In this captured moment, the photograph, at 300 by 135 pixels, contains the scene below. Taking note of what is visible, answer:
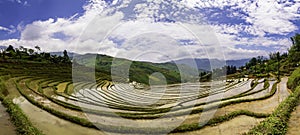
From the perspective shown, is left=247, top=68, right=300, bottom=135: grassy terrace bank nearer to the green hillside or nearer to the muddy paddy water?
the muddy paddy water

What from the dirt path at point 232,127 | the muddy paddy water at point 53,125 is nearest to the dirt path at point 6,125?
the muddy paddy water at point 53,125

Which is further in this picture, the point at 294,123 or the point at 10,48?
the point at 10,48

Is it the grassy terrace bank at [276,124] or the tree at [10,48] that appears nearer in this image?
→ the grassy terrace bank at [276,124]

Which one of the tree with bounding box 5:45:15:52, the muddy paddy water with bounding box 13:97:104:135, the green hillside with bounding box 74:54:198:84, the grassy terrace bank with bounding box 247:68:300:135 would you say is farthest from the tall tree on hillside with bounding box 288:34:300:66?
the tree with bounding box 5:45:15:52

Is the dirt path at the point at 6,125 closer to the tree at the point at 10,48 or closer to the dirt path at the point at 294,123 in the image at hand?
the dirt path at the point at 294,123

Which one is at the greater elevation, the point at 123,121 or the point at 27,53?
the point at 27,53

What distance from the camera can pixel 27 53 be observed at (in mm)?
67250

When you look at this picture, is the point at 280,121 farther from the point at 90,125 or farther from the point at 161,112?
the point at 90,125

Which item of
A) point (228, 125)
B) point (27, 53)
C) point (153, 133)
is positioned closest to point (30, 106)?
point (153, 133)

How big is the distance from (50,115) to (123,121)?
352 cm

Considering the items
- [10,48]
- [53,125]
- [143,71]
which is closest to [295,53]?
[53,125]

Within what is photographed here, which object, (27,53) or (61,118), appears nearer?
(61,118)

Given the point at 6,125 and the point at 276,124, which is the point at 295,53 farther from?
the point at 6,125

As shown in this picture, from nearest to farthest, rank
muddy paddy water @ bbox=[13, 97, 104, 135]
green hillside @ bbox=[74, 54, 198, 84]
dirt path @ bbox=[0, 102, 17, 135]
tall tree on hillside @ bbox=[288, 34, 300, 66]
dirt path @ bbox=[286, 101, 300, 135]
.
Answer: dirt path @ bbox=[0, 102, 17, 135], dirt path @ bbox=[286, 101, 300, 135], muddy paddy water @ bbox=[13, 97, 104, 135], tall tree on hillside @ bbox=[288, 34, 300, 66], green hillside @ bbox=[74, 54, 198, 84]
